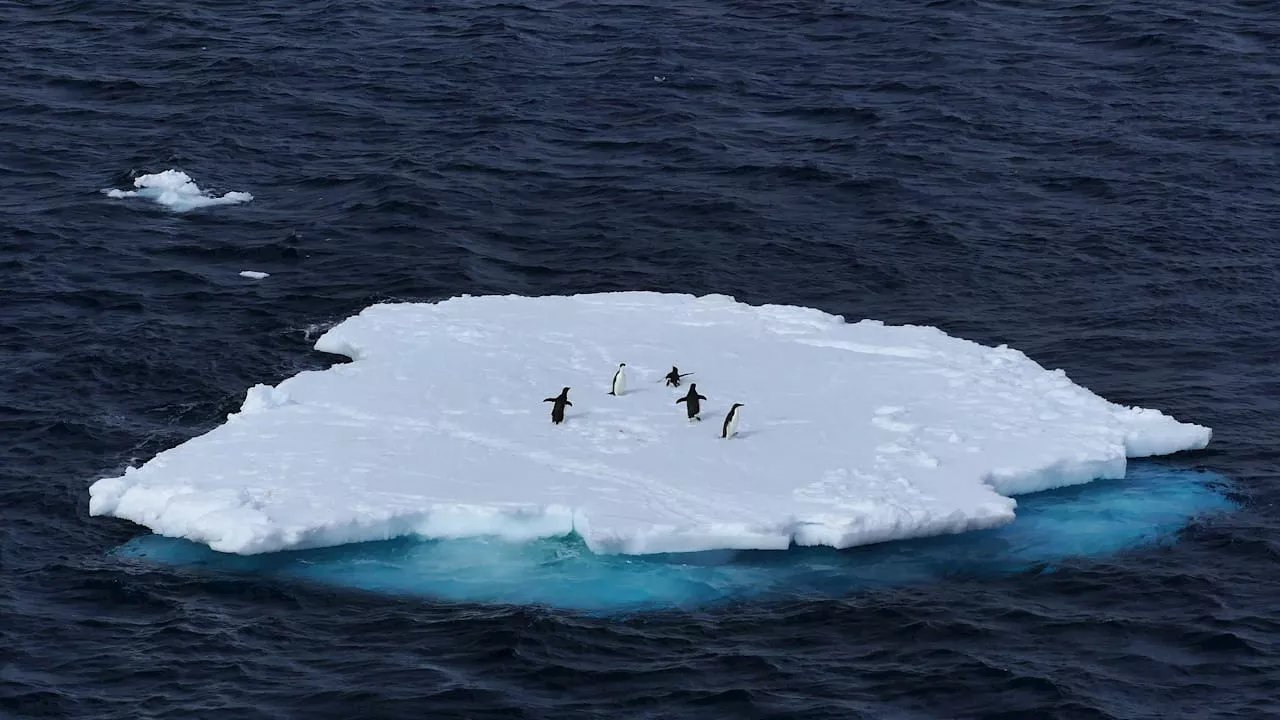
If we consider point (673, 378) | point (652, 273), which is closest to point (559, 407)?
point (673, 378)

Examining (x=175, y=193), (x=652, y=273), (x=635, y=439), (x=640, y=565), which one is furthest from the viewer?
(x=175, y=193)

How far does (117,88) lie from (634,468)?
3883cm

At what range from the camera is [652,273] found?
6869cm

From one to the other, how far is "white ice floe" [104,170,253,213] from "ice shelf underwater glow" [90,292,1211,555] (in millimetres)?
12148

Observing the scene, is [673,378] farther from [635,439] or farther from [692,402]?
[635,439]

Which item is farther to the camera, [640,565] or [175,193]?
[175,193]

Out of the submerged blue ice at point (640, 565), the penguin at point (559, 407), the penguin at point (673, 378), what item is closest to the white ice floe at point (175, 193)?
the penguin at point (559, 407)

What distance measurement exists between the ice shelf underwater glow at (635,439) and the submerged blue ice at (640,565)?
1.39 ft

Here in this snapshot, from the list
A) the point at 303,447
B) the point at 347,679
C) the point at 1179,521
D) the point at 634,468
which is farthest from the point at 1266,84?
the point at 347,679

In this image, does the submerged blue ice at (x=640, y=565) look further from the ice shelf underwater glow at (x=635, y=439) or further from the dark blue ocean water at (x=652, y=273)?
the ice shelf underwater glow at (x=635, y=439)

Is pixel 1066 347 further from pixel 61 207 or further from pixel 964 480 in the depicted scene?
pixel 61 207

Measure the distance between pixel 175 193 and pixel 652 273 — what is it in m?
18.5

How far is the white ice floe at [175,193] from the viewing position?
72.9 m

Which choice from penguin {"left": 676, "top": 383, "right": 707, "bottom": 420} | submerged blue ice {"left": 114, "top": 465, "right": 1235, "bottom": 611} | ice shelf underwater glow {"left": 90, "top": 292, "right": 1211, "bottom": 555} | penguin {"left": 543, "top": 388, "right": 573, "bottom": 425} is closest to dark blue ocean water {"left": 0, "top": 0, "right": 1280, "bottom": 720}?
submerged blue ice {"left": 114, "top": 465, "right": 1235, "bottom": 611}
